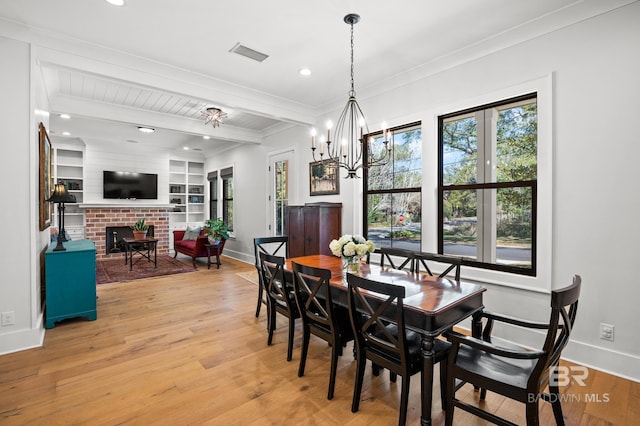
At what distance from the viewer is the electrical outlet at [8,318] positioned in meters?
2.76

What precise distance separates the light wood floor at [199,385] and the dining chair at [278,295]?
0.23 meters

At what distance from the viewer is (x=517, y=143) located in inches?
118

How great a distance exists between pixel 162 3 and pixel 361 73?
7.15 feet

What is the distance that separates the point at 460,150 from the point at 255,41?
7.91 ft

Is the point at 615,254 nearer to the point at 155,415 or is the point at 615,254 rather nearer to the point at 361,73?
the point at 361,73

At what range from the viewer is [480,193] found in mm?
3256

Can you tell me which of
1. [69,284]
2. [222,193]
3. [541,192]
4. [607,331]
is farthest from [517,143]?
[222,193]

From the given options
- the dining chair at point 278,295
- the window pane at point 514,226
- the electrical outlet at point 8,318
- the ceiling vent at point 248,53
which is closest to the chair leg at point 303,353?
the dining chair at point 278,295

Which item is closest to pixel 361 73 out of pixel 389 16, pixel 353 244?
pixel 389 16

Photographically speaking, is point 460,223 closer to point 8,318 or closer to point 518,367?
point 518,367

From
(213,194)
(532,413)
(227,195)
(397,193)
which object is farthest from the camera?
(213,194)

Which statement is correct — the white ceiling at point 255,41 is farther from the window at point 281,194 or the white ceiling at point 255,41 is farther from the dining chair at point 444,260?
the dining chair at point 444,260

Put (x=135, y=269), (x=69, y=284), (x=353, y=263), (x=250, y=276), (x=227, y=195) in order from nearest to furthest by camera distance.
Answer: (x=353, y=263)
(x=69, y=284)
(x=250, y=276)
(x=135, y=269)
(x=227, y=195)

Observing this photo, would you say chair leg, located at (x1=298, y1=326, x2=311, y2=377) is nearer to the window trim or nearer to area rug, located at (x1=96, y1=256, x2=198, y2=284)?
the window trim
